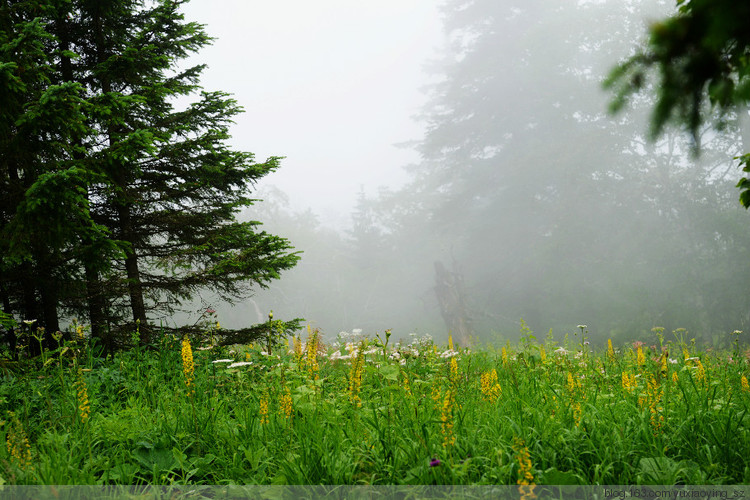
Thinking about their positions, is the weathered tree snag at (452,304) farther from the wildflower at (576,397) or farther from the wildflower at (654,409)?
the wildflower at (654,409)

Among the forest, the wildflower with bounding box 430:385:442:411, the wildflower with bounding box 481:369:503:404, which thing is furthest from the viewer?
the wildflower with bounding box 481:369:503:404

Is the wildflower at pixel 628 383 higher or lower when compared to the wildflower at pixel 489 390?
lower

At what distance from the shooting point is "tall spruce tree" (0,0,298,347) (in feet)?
17.5

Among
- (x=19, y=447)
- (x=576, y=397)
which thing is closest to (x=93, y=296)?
(x=19, y=447)

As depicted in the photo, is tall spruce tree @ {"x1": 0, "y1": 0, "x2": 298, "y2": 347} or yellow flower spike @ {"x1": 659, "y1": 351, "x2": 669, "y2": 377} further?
tall spruce tree @ {"x1": 0, "y1": 0, "x2": 298, "y2": 347}

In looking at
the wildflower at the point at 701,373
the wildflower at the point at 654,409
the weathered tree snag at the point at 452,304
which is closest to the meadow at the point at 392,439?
the wildflower at the point at 654,409

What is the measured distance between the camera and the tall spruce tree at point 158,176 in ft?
17.5

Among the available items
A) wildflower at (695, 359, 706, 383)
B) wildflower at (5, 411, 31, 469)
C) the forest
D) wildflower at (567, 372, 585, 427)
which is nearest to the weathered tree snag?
the forest

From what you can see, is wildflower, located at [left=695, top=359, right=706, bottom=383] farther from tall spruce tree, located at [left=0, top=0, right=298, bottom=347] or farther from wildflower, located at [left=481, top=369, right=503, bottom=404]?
tall spruce tree, located at [left=0, top=0, right=298, bottom=347]

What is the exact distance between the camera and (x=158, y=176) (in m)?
5.77

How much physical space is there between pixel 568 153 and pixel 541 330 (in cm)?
994

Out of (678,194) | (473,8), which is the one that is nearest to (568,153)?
(678,194)

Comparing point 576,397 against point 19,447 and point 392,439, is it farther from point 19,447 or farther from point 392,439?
point 19,447

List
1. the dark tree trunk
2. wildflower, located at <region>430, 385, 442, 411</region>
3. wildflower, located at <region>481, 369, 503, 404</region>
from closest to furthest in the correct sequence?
wildflower, located at <region>430, 385, 442, 411</region>, wildflower, located at <region>481, 369, 503, 404</region>, the dark tree trunk
